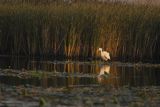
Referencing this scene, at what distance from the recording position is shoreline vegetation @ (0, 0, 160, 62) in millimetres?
21375

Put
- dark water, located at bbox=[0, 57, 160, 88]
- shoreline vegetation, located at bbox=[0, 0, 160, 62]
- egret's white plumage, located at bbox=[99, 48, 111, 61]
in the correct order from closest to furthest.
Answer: dark water, located at bbox=[0, 57, 160, 88] < egret's white plumage, located at bbox=[99, 48, 111, 61] < shoreline vegetation, located at bbox=[0, 0, 160, 62]

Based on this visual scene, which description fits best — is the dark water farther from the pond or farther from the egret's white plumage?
the egret's white plumage

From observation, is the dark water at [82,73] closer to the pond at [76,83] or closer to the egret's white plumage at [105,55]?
the pond at [76,83]

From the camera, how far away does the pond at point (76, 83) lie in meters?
12.0

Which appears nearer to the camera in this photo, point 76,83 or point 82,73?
point 76,83

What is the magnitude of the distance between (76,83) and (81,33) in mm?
7222

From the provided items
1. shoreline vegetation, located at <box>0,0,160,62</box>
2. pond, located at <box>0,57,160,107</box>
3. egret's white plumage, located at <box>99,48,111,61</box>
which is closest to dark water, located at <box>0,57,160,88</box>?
pond, located at <box>0,57,160,107</box>

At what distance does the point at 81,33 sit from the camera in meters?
21.7

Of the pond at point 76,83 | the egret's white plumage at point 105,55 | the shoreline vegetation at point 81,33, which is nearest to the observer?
the pond at point 76,83

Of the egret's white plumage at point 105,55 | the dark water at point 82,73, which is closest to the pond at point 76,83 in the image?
the dark water at point 82,73

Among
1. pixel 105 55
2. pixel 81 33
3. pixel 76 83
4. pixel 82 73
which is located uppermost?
pixel 81 33

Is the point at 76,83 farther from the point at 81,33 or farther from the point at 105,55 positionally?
the point at 81,33

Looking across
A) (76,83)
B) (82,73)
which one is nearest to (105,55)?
(82,73)

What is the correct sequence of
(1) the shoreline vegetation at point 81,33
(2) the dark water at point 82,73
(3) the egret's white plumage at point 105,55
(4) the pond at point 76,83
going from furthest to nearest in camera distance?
(1) the shoreline vegetation at point 81,33 < (3) the egret's white plumage at point 105,55 < (2) the dark water at point 82,73 < (4) the pond at point 76,83
